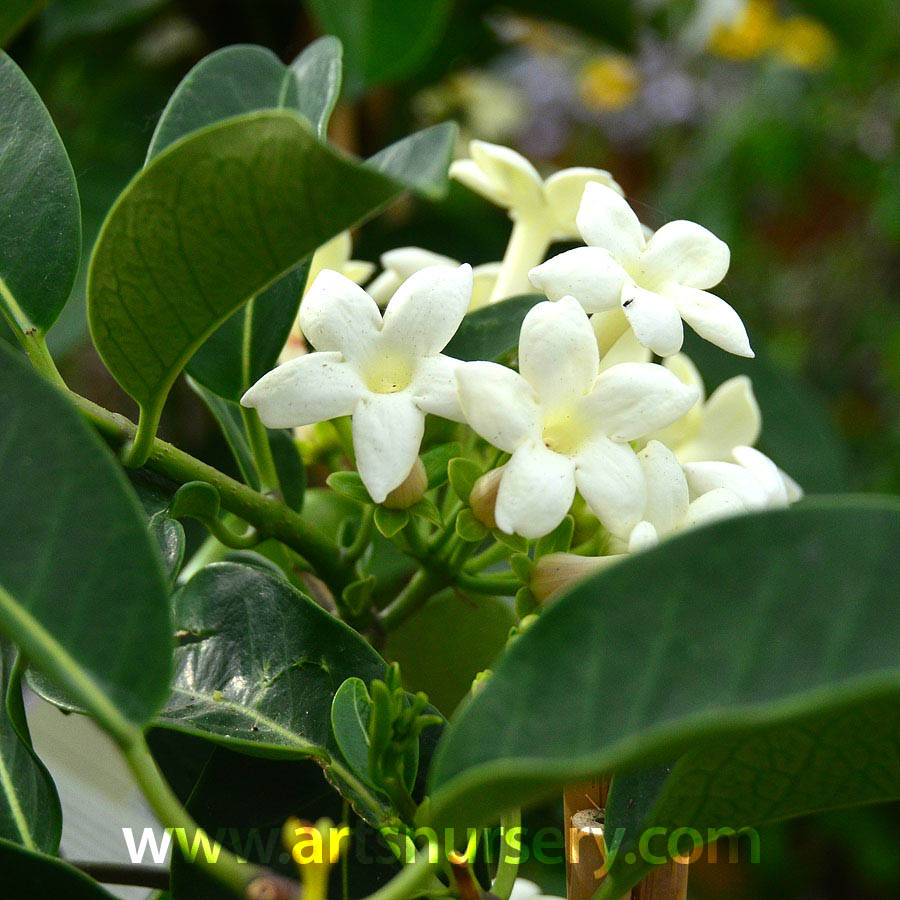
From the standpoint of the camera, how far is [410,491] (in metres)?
0.50

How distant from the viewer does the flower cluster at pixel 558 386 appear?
1.47 feet

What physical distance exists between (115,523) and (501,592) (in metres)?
0.26

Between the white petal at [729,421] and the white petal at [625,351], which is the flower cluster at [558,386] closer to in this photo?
the white petal at [625,351]

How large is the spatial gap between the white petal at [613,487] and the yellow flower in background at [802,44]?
7.95 feet

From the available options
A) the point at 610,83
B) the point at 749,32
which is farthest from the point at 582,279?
the point at 610,83

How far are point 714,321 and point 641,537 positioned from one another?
0.12 m

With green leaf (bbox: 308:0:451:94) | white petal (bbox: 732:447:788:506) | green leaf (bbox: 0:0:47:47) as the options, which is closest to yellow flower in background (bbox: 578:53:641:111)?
green leaf (bbox: 308:0:451:94)

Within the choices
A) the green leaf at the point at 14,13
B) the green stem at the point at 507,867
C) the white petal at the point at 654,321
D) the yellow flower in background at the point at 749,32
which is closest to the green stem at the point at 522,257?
the white petal at the point at 654,321

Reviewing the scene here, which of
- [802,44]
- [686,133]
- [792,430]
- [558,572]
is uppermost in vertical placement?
[558,572]

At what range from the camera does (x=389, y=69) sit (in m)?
1.06

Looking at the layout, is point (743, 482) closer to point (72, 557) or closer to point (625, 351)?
point (625, 351)

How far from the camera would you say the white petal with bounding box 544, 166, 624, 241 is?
0.63 m

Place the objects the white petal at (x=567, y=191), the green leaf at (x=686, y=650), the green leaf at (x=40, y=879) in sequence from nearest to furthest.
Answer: the green leaf at (x=686, y=650)
the green leaf at (x=40, y=879)
the white petal at (x=567, y=191)

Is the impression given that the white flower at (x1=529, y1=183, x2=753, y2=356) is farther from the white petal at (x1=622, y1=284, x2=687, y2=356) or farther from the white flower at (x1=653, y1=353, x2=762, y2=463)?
the white flower at (x1=653, y1=353, x2=762, y2=463)
